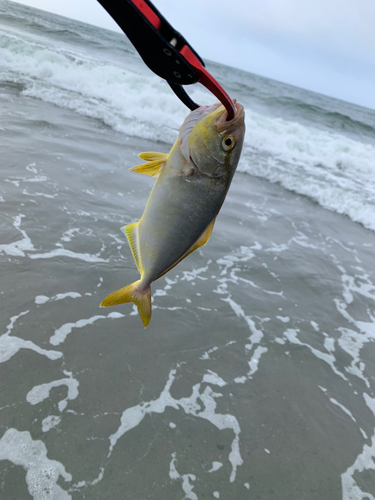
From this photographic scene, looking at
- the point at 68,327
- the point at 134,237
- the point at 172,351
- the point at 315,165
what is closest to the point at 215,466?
the point at 172,351

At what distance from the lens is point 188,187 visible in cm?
153

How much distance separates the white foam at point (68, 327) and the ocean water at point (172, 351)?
0.02 meters

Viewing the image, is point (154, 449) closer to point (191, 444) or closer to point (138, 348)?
point (191, 444)

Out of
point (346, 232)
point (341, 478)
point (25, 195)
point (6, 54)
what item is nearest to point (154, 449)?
point (341, 478)

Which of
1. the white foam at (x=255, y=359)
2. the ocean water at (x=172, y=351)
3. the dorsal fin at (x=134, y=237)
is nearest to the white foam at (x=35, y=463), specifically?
the ocean water at (x=172, y=351)

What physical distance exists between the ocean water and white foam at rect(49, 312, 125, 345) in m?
0.02

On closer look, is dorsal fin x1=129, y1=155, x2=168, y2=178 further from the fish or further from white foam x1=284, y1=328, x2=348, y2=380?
white foam x1=284, y1=328, x2=348, y2=380

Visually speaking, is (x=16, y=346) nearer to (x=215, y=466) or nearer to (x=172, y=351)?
(x=172, y=351)

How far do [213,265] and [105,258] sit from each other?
5.38 feet

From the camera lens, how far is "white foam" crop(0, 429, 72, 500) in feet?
8.28

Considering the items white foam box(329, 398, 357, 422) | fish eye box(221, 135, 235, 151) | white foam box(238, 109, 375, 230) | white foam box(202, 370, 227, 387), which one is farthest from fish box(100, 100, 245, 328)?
white foam box(238, 109, 375, 230)

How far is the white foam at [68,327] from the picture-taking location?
3581 millimetres

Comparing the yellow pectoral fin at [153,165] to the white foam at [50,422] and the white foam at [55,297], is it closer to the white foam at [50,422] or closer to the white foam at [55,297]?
the white foam at [50,422]

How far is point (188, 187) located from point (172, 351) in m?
2.69
